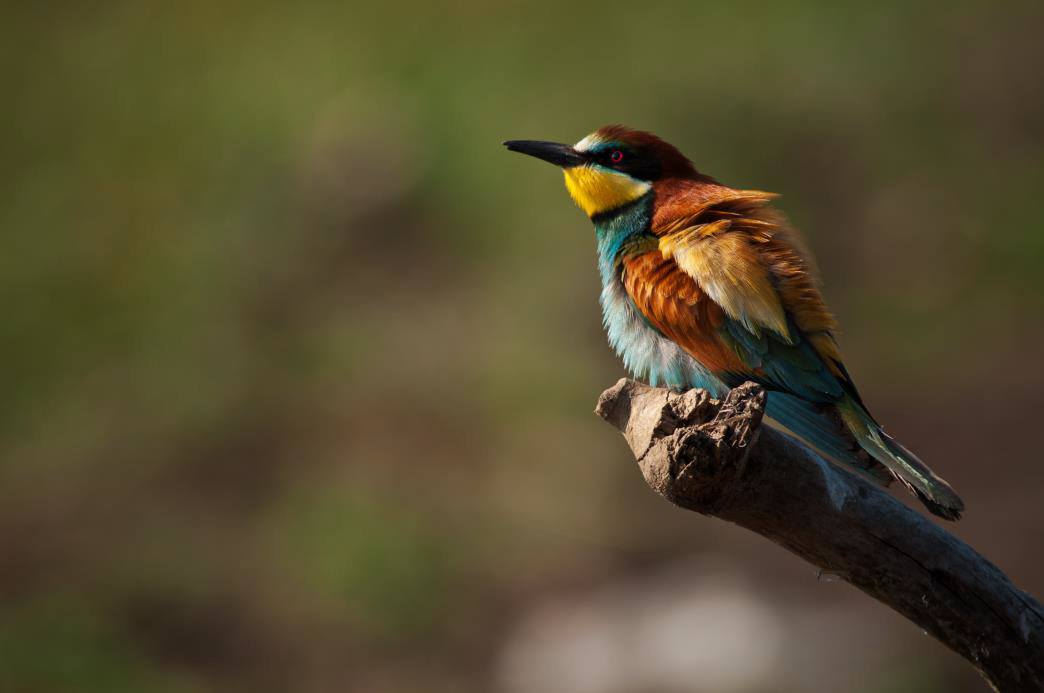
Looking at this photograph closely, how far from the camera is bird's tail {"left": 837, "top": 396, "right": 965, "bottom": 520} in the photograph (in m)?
1.95

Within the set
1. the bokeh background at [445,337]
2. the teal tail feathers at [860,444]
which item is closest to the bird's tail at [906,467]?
the teal tail feathers at [860,444]

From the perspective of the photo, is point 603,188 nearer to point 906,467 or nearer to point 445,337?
point 906,467

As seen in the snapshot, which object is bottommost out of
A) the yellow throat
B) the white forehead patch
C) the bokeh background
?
the bokeh background

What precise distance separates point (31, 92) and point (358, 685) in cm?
512

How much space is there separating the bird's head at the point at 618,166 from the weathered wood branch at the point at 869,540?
115 centimetres

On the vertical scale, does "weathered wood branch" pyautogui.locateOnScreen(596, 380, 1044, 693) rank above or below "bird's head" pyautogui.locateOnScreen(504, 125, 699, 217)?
below

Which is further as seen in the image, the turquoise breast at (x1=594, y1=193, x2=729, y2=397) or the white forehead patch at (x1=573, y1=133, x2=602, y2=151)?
the white forehead patch at (x1=573, y1=133, x2=602, y2=151)

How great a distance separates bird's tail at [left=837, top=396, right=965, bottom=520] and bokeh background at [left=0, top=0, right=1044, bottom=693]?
1593 mm

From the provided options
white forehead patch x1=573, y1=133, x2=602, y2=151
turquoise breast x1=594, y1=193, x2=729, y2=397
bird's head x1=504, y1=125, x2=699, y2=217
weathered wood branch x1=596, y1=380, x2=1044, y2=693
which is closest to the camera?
weathered wood branch x1=596, y1=380, x2=1044, y2=693

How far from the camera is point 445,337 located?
18.1 ft

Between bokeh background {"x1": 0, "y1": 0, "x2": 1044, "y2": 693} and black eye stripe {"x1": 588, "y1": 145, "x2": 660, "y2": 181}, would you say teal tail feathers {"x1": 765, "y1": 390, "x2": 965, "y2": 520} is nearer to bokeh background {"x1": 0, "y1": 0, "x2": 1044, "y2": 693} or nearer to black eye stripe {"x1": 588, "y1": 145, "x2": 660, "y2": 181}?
black eye stripe {"x1": 588, "y1": 145, "x2": 660, "y2": 181}

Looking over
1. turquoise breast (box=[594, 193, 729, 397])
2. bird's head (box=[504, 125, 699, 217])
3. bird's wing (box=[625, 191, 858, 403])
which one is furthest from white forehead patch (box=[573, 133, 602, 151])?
bird's wing (box=[625, 191, 858, 403])

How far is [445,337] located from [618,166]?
2759 mm

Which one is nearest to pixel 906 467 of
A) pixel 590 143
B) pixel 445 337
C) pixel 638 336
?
pixel 638 336
